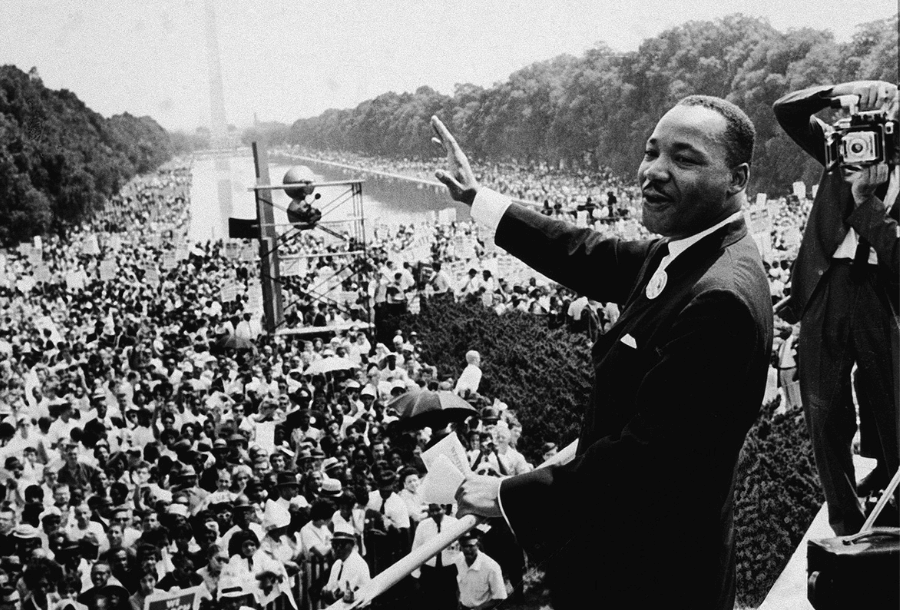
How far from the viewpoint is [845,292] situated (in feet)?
9.09

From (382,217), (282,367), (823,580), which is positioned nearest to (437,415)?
(282,367)

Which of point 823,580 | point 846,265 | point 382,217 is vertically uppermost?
point 846,265

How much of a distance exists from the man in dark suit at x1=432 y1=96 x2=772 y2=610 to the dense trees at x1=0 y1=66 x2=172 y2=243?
21776mm

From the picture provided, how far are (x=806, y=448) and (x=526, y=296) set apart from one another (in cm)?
1045

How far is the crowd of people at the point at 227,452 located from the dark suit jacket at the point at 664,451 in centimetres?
53

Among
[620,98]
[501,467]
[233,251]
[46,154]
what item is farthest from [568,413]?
[46,154]

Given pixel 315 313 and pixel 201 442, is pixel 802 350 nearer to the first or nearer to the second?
pixel 201 442

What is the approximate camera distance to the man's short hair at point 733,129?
186cm

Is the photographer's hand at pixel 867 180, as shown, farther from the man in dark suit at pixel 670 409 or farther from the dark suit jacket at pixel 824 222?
the man in dark suit at pixel 670 409

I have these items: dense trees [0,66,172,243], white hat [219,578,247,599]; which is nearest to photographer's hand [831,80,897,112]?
white hat [219,578,247,599]

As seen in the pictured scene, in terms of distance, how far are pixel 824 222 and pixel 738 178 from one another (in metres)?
1.06

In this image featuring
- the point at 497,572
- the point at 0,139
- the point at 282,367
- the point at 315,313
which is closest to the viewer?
the point at 497,572

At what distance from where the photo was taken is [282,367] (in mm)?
11602

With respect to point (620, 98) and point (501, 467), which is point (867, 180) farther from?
point (620, 98)
